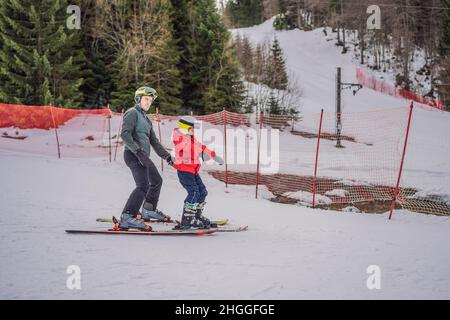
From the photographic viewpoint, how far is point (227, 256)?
4.70 metres

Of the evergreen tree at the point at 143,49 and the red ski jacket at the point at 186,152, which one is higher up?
the evergreen tree at the point at 143,49

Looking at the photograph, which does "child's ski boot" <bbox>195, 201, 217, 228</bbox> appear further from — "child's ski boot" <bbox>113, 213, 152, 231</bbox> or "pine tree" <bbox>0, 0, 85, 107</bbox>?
"pine tree" <bbox>0, 0, 85, 107</bbox>

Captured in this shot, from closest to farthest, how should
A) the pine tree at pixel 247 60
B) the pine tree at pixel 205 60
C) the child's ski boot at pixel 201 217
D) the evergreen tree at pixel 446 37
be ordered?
the child's ski boot at pixel 201 217
the pine tree at pixel 205 60
the pine tree at pixel 247 60
the evergreen tree at pixel 446 37

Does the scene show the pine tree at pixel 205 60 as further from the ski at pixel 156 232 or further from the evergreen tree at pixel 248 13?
the evergreen tree at pixel 248 13

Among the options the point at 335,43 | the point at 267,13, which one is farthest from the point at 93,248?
the point at 267,13

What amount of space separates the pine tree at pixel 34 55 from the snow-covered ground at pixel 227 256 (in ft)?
52.3

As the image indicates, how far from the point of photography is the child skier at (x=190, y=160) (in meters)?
5.74

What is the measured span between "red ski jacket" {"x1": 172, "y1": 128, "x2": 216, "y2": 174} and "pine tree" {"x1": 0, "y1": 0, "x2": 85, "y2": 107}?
17907mm

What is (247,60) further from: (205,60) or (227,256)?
(227,256)

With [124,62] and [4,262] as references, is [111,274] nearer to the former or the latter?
[4,262]

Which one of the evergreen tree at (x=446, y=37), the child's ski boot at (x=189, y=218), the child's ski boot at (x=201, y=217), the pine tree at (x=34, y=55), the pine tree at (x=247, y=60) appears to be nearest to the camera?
the child's ski boot at (x=189, y=218)

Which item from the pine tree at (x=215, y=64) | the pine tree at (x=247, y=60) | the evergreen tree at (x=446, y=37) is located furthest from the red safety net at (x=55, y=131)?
the evergreen tree at (x=446, y=37)

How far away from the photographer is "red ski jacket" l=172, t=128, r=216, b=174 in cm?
573
